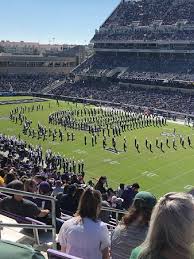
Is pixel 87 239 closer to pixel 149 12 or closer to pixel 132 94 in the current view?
pixel 132 94

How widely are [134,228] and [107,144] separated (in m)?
29.2

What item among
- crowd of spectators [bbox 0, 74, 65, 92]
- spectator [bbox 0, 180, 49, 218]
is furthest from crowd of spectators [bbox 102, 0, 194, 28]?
spectator [bbox 0, 180, 49, 218]

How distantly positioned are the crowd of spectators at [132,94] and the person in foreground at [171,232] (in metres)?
46.6

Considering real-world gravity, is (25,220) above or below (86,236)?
below

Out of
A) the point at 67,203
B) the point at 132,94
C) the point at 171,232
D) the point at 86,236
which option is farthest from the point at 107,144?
the point at 171,232

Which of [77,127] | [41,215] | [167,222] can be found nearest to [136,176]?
[77,127]

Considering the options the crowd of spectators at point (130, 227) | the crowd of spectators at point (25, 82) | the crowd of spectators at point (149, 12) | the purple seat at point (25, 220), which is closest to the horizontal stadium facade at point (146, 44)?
the crowd of spectators at point (149, 12)

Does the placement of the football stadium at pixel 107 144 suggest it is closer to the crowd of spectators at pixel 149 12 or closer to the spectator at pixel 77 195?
the spectator at pixel 77 195

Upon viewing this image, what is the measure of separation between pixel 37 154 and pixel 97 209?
22873 mm

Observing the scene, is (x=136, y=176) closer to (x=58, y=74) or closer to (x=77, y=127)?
(x=77, y=127)

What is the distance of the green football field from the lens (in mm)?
23922

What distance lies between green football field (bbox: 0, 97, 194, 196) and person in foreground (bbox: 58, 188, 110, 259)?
709 inches

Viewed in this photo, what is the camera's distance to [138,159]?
28766mm

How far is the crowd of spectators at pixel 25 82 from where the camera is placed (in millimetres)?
71812
